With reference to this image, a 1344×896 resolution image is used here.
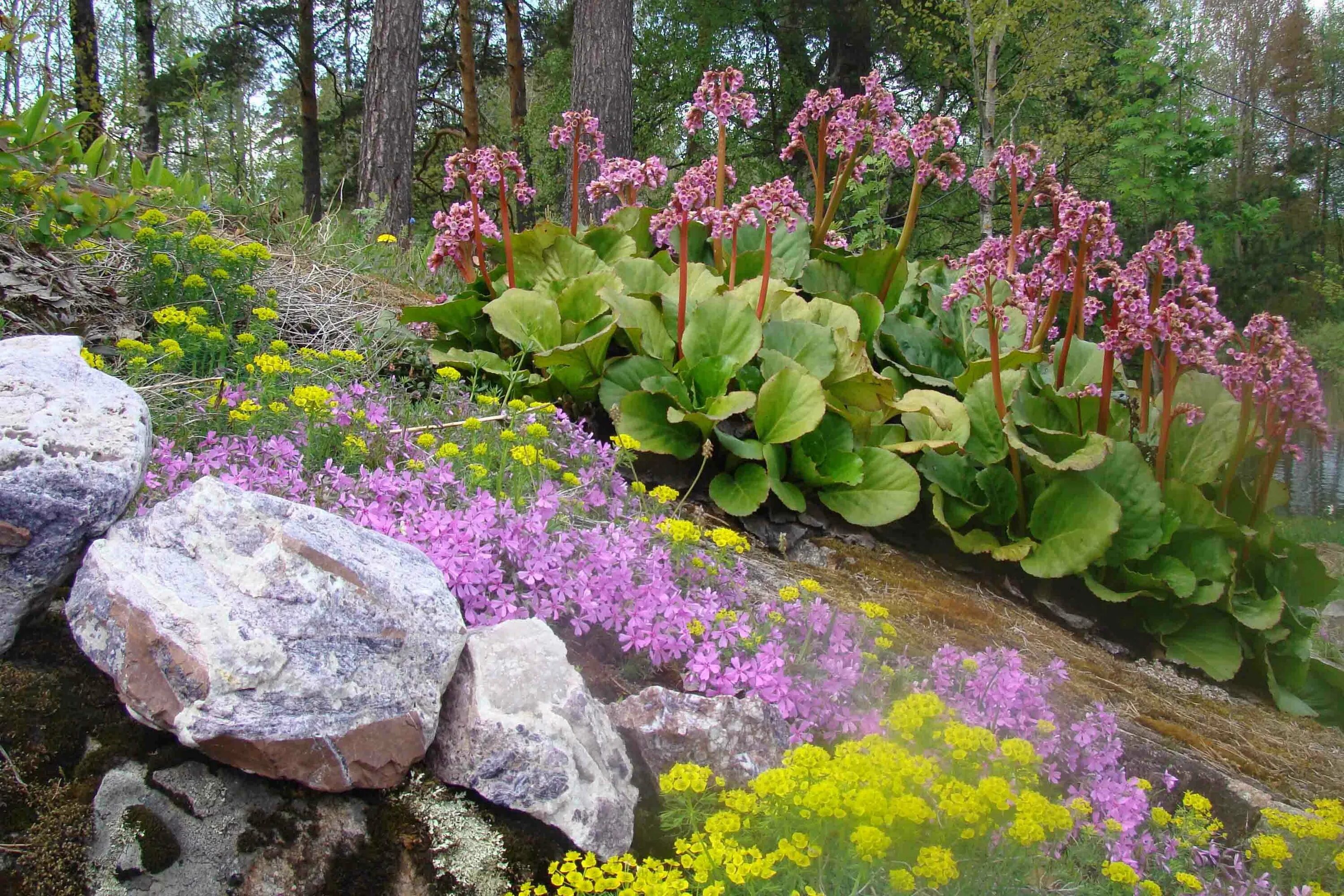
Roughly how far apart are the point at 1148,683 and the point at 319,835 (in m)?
2.70

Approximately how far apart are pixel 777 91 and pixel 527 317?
15004 mm

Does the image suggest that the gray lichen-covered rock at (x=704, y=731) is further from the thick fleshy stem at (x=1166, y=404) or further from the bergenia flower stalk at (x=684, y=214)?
the thick fleshy stem at (x=1166, y=404)

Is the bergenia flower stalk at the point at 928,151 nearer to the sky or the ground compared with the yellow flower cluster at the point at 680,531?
nearer to the sky

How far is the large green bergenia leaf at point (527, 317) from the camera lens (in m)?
3.48

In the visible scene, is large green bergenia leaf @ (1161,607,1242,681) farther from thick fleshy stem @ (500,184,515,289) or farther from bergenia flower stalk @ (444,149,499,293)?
bergenia flower stalk @ (444,149,499,293)

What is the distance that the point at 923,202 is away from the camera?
16297 mm

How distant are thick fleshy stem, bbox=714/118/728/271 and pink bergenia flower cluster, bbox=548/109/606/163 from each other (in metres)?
0.56

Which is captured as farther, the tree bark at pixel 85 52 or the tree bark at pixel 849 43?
the tree bark at pixel 849 43

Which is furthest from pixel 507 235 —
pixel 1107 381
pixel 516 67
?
pixel 516 67

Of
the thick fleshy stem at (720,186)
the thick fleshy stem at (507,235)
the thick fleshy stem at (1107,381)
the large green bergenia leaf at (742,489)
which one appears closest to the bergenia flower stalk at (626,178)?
the thick fleshy stem at (720,186)

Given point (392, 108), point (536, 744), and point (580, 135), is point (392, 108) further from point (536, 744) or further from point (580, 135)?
point (536, 744)

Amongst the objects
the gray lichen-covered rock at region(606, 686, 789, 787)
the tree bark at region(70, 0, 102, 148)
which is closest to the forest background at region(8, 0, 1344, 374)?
the tree bark at region(70, 0, 102, 148)

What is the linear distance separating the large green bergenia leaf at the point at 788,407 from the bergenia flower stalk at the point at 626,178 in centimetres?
137

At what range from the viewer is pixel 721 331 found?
10.9 feet
